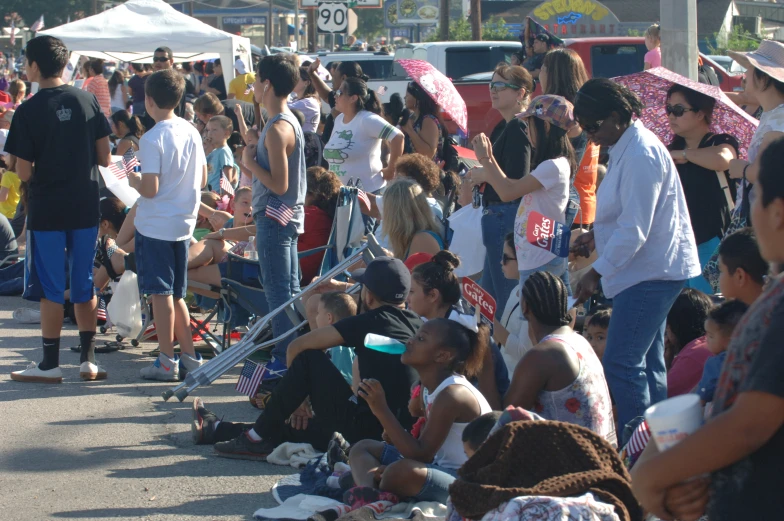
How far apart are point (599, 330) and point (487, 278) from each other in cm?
114

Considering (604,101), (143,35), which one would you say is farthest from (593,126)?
(143,35)

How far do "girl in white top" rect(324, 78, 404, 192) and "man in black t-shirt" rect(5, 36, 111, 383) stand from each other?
1.98 metres

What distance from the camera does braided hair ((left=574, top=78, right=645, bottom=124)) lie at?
14.2 feet

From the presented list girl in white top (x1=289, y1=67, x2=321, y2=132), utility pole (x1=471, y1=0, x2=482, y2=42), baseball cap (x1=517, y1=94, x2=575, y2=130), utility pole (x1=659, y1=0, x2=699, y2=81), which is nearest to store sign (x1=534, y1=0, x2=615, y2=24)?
utility pole (x1=471, y1=0, x2=482, y2=42)

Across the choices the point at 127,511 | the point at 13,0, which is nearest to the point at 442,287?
the point at 127,511

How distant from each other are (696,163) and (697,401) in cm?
359

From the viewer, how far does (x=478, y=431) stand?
3.53 m

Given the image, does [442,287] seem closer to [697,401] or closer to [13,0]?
[697,401]

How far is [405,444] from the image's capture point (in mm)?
4129

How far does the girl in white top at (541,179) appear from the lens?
210 inches

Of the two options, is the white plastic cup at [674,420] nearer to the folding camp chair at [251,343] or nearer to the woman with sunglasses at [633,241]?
the woman with sunglasses at [633,241]

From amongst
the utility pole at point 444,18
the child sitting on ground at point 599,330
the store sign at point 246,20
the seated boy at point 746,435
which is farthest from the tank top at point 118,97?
the store sign at point 246,20

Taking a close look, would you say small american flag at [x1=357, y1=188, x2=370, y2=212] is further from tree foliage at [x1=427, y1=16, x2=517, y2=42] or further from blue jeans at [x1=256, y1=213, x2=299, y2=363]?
tree foliage at [x1=427, y1=16, x2=517, y2=42]

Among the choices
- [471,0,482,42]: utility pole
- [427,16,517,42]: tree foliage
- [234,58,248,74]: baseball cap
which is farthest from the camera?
[427,16,517,42]: tree foliage
